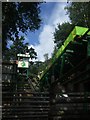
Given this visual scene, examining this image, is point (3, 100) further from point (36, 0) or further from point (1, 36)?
point (36, 0)

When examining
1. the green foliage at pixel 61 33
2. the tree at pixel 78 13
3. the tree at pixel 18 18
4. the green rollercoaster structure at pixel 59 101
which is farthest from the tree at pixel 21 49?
the green foliage at pixel 61 33

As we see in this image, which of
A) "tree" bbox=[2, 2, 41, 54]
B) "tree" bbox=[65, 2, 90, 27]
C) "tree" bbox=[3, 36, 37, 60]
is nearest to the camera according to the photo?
"tree" bbox=[2, 2, 41, 54]

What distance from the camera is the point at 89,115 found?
804 centimetres

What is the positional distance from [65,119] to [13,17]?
14.6 ft

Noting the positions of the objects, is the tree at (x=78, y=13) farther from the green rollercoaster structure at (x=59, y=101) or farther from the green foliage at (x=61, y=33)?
the green rollercoaster structure at (x=59, y=101)

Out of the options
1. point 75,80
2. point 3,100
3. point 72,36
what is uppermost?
point 72,36

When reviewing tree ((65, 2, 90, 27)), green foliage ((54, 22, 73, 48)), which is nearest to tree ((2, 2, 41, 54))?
tree ((65, 2, 90, 27))

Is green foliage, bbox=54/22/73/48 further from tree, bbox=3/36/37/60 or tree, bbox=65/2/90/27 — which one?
tree, bbox=3/36/37/60

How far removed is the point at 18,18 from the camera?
11.0 meters

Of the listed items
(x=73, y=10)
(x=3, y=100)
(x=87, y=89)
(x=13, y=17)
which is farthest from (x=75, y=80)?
(x=73, y=10)

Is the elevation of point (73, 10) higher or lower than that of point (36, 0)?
higher

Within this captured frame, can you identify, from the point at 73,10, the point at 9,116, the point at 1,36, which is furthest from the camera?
the point at 73,10

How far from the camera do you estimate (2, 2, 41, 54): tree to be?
10.2 metres

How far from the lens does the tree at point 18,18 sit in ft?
33.4
